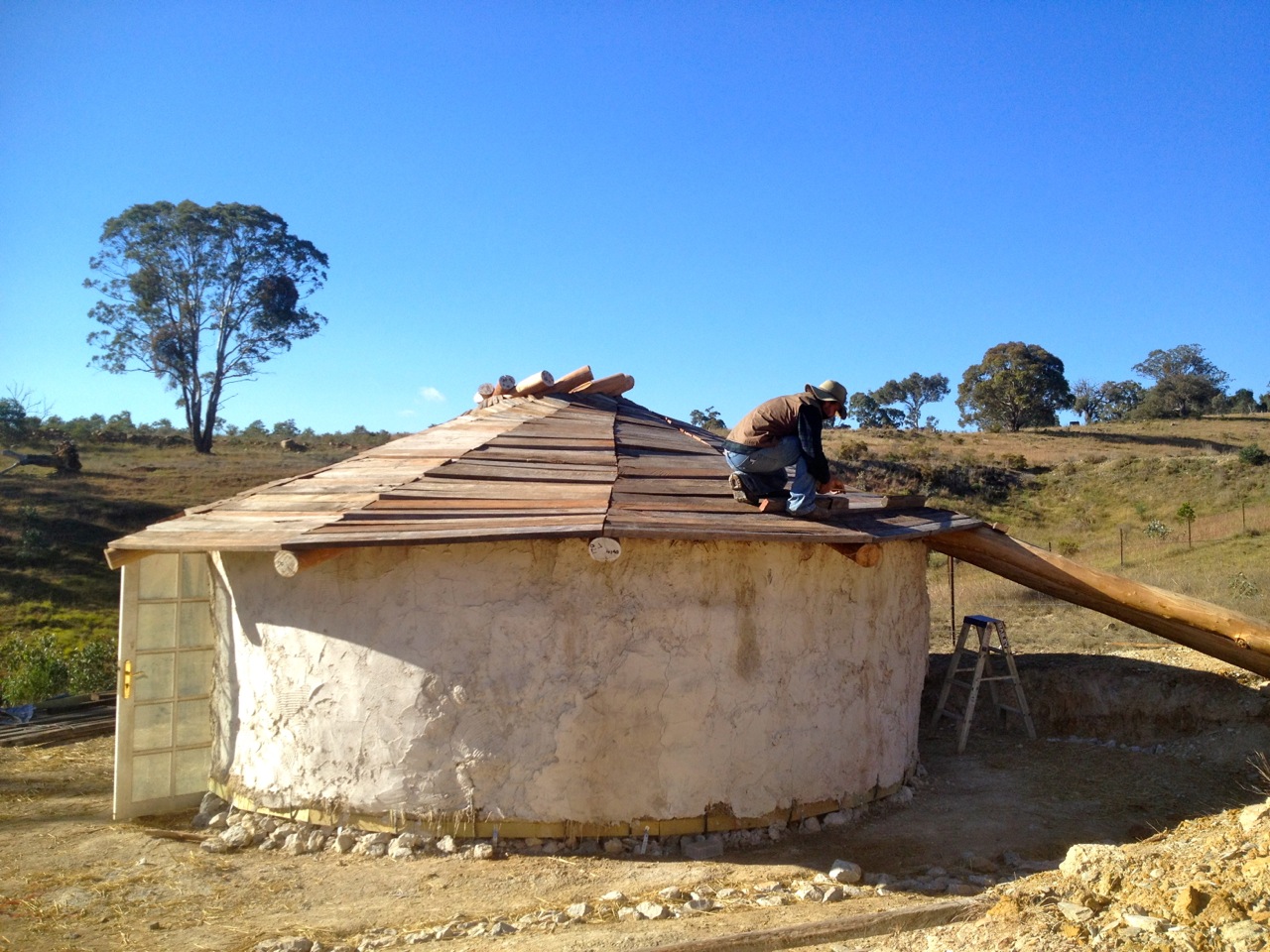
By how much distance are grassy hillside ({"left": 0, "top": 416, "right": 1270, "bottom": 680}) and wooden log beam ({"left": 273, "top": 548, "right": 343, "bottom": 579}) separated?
9.65 m

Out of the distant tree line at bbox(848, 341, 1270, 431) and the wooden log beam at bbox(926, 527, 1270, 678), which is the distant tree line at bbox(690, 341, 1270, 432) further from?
the wooden log beam at bbox(926, 527, 1270, 678)

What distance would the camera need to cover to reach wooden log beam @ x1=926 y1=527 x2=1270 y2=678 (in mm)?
7176

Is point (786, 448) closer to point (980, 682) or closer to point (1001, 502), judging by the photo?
point (980, 682)

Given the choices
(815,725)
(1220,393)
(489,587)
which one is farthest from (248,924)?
(1220,393)

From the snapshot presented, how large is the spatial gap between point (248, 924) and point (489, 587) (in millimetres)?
2332

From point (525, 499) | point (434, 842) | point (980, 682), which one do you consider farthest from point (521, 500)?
point (980, 682)

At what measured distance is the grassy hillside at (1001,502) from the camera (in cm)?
1598

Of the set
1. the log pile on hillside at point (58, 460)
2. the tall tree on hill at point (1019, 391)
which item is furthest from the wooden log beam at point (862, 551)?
the tall tree on hill at point (1019, 391)

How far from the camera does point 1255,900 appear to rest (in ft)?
13.5

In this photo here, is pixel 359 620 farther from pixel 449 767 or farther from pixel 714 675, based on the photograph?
pixel 714 675

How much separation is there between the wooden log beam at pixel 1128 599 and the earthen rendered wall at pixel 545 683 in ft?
6.27

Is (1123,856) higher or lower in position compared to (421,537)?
lower

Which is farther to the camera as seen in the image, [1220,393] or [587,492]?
[1220,393]

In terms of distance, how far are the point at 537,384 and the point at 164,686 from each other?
164 inches
